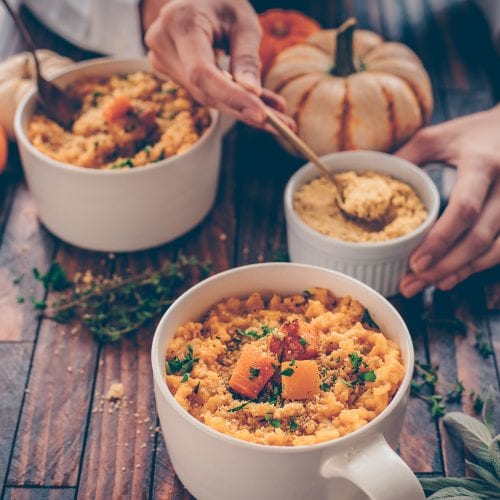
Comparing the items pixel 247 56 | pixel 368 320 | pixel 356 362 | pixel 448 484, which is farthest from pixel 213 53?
pixel 448 484

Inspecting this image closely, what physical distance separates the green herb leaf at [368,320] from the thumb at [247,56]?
2.07ft

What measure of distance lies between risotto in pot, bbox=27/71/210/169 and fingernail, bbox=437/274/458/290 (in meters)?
0.71

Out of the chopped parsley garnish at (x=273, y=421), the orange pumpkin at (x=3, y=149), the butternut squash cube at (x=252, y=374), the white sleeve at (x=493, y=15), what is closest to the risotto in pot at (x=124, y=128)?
the orange pumpkin at (x=3, y=149)

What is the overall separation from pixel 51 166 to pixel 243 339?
0.72 meters

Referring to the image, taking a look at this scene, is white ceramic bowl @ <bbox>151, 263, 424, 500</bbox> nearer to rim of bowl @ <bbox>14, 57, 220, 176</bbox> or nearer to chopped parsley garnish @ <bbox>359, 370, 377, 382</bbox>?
chopped parsley garnish @ <bbox>359, 370, 377, 382</bbox>

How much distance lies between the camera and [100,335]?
1.96 meters

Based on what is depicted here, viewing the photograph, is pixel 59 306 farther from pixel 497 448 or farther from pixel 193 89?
pixel 497 448

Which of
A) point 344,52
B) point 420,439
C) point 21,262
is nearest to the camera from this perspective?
point 420,439

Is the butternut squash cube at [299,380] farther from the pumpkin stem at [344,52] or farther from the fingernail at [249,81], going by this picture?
the pumpkin stem at [344,52]

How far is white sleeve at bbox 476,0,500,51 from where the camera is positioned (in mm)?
2719

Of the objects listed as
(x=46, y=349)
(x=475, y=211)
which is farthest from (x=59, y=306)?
(x=475, y=211)

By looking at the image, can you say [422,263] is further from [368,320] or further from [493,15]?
[493,15]

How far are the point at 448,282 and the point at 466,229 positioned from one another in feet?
0.45

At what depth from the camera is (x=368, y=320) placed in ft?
5.43
